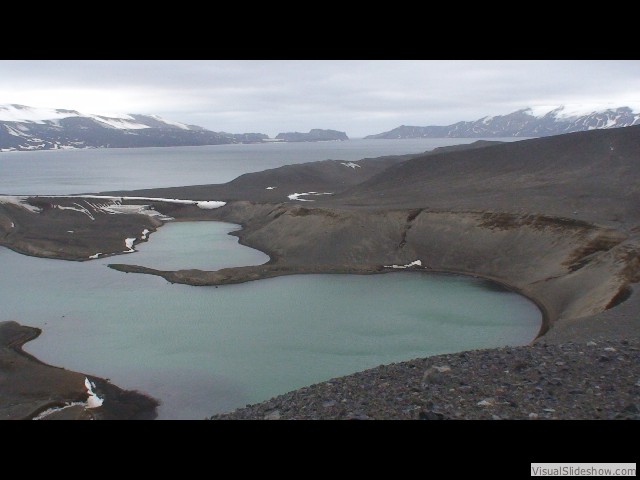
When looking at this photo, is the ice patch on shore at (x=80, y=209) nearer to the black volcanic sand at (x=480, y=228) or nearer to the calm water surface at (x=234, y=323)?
the black volcanic sand at (x=480, y=228)

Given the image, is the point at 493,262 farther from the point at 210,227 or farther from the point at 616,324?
the point at 210,227

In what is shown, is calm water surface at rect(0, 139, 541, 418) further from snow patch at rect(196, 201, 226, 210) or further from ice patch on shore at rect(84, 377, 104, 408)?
snow patch at rect(196, 201, 226, 210)

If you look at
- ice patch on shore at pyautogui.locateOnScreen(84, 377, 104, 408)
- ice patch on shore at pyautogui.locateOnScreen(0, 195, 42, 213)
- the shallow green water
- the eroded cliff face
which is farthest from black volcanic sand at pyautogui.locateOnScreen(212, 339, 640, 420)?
ice patch on shore at pyautogui.locateOnScreen(0, 195, 42, 213)

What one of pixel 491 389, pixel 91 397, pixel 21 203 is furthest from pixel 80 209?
pixel 491 389

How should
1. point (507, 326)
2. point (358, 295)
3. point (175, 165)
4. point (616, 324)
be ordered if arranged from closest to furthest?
point (616, 324) < point (507, 326) < point (358, 295) < point (175, 165)

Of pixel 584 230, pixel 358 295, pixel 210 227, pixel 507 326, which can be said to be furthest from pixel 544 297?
pixel 210 227

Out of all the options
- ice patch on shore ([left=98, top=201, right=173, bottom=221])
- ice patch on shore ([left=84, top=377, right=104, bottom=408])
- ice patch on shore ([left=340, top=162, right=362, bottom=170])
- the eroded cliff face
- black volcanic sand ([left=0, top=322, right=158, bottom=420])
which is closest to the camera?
black volcanic sand ([left=0, top=322, right=158, bottom=420])
